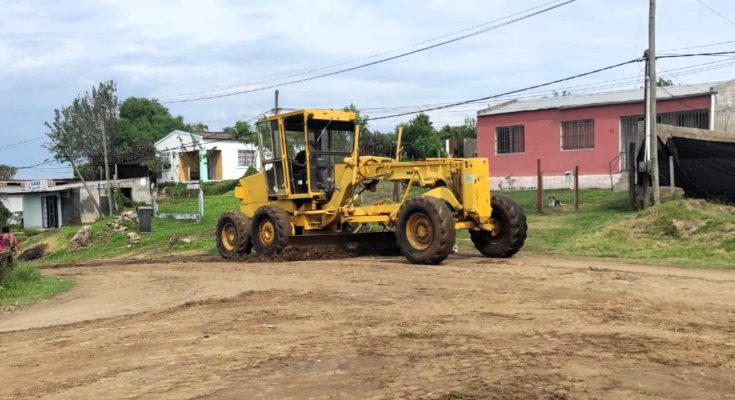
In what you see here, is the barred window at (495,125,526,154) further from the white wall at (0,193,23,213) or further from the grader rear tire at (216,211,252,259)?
the white wall at (0,193,23,213)

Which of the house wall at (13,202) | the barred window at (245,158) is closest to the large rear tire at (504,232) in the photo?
the barred window at (245,158)

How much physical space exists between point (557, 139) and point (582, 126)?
4.32 ft

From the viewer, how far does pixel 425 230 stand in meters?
13.4

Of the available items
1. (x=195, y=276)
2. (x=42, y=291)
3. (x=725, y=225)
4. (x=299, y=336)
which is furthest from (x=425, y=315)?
(x=725, y=225)

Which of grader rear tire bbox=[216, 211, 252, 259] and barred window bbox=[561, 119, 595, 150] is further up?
barred window bbox=[561, 119, 595, 150]

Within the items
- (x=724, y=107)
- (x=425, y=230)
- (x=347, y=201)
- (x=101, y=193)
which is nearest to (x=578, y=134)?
(x=724, y=107)

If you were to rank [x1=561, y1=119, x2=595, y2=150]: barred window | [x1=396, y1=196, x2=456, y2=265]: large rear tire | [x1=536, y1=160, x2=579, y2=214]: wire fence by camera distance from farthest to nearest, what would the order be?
[x1=561, y1=119, x2=595, y2=150]: barred window < [x1=536, y1=160, x2=579, y2=214]: wire fence < [x1=396, y1=196, x2=456, y2=265]: large rear tire

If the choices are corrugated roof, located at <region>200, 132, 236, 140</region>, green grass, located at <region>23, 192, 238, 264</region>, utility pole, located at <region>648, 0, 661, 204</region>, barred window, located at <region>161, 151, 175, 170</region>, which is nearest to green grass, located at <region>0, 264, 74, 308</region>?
green grass, located at <region>23, 192, 238, 264</region>

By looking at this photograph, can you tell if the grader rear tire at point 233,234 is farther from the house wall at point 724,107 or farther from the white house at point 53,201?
the white house at point 53,201

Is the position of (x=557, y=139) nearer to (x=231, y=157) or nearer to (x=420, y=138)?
(x=420, y=138)

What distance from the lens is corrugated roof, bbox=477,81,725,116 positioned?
1193 inches

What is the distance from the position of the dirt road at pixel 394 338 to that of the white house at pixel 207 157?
4130cm

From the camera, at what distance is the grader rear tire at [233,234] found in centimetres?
1695

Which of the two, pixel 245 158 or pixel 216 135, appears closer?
pixel 245 158
